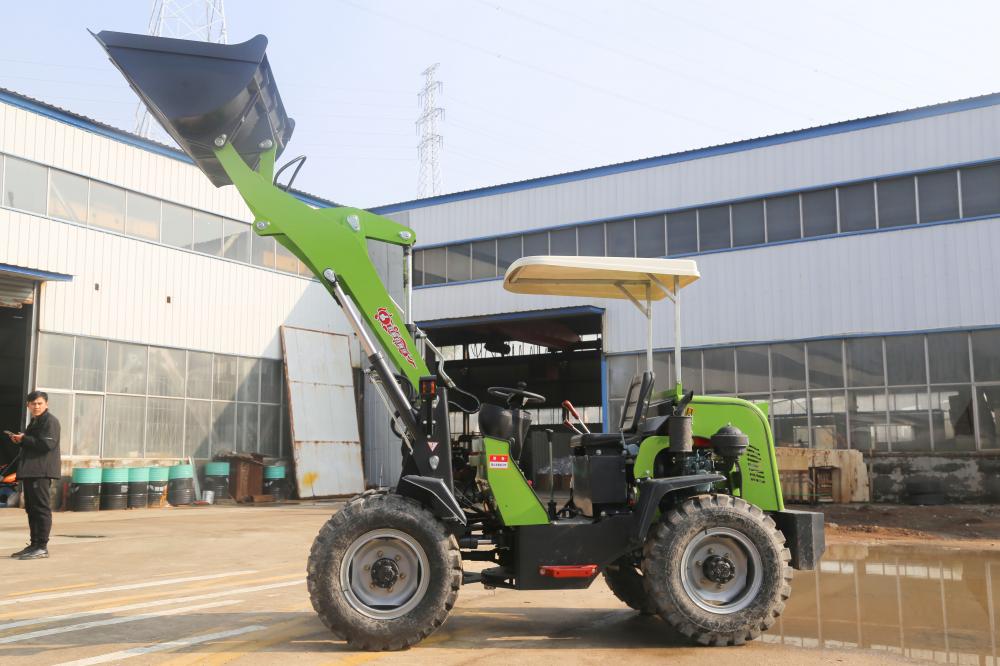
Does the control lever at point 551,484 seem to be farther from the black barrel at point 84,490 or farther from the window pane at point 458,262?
the window pane at point 458,262

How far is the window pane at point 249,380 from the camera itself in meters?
24.8

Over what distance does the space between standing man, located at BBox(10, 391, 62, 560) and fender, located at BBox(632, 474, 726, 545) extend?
6942 millimetres

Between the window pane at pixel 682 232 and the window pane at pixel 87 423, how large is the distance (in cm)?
1431

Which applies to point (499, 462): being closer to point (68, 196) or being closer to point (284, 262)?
point (68, 196)

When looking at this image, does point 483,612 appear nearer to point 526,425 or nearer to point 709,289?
point 526,425

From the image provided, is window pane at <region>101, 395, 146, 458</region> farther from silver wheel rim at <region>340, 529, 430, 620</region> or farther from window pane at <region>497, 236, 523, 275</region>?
silver wheel rim at <region>340, 529, 430, 620</region>

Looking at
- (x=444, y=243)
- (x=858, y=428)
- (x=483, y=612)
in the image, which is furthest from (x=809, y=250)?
(x=483, y=612)

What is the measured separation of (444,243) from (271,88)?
20236 millimetres

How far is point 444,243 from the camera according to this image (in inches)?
1049

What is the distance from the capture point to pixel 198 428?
23438 mm

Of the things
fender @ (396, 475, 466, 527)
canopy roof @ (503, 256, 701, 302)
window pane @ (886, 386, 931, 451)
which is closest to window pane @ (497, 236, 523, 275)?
window pane @ (886, 386, 931, 451)

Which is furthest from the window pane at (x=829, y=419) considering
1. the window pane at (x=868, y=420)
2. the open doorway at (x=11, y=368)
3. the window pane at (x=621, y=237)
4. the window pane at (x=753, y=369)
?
the open doorway at (x=11, y=368)

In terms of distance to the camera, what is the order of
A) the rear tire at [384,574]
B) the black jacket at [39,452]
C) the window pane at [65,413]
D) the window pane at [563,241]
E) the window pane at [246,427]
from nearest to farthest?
the rear tire at [384,574]
the black jacket at [39,452]
the window pane at [65,413]
the window pane at [563,241]
the window pane at [246,427]

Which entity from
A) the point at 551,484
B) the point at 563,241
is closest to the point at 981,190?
the point at 563,241
